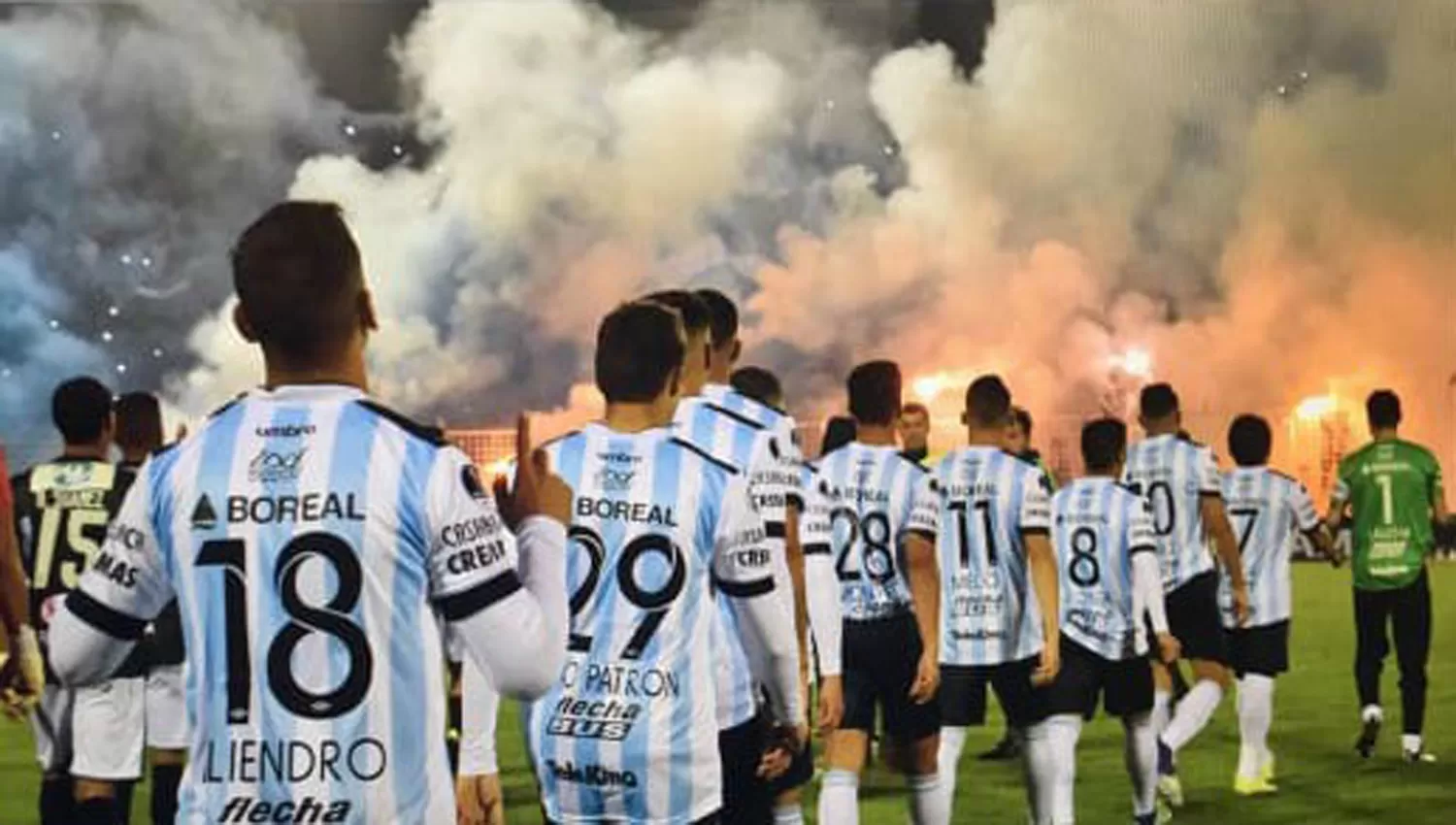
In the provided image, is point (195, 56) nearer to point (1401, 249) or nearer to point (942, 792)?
point (1401, 249)

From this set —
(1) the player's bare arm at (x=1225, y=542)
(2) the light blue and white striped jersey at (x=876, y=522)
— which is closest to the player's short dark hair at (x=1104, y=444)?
(1) the player's bare arm at (x=1225, y=542)

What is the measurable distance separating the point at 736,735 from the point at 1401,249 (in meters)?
15.9

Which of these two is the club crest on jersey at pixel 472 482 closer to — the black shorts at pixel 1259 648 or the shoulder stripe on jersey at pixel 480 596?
the shoulder stripe on jersey at pixel 480 596

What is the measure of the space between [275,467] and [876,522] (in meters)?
3.86

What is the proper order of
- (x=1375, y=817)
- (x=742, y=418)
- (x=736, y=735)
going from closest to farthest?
(x=736, y=735) < (x=742, y=418) < (x=1375, y=817)

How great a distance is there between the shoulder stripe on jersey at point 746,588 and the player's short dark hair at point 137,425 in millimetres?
3508

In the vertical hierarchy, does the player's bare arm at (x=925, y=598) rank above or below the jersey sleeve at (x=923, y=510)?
below

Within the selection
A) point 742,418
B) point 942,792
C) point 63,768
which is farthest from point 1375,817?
point 63,768

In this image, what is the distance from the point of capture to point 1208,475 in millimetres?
8555

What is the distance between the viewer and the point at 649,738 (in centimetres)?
385

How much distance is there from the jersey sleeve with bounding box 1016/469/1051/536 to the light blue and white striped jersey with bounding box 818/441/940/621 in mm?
555

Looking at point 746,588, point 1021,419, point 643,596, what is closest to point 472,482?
point 643,596

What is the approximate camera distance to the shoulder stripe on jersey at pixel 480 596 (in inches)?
100

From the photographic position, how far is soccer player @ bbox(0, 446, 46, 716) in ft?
15.4
